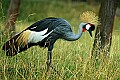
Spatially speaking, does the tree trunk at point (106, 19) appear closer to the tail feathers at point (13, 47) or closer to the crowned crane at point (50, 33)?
the crowned crane at point (50, 33)

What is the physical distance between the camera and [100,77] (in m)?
5.44

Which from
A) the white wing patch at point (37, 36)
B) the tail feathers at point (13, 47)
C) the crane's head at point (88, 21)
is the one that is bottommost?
the tail feathers at point (13, 47)

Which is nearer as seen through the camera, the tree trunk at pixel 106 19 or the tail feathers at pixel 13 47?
the tail feathers at pixel 13 47

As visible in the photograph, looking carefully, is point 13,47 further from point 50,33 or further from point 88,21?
point 88,21

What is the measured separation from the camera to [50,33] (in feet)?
17.9

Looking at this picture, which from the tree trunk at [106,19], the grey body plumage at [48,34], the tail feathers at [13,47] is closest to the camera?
the grey body plumage at [48,34]

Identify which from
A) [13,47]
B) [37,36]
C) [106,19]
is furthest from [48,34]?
[106,19]

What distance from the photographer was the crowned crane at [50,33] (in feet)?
17.8

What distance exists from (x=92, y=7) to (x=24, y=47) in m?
15.4

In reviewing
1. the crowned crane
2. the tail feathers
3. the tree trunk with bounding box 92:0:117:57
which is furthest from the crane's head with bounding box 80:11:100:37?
the tree trunk with bounding box 92:0:117:57

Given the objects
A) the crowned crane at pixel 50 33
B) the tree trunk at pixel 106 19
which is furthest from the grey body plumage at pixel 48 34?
the tree trunk at pixel 106 19

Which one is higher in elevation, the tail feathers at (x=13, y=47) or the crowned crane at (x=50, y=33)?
the crowned crane at (x=50, y=33)

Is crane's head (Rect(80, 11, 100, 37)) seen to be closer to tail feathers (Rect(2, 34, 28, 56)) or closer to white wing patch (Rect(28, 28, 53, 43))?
white wing patch (Rect(28, 28, 53, 43))

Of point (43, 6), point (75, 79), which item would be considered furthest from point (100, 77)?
point (43, 6)
